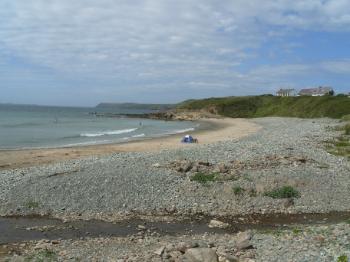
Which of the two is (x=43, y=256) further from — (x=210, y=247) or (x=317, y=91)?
(x=317, y=91)

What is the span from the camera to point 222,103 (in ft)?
436

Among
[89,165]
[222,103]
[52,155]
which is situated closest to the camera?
[89,165]

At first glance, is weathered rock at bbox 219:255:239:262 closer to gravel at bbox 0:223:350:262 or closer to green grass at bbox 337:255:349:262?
gravel at bbox 0:223:350:262

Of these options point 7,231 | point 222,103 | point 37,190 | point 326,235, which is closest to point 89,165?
point 37,190

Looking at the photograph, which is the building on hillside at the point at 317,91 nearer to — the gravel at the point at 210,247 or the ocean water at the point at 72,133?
the ocean water at the point at 72,133

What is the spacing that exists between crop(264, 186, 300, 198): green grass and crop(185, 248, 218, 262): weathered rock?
777 cm

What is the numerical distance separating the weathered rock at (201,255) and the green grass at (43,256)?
3364 millimetres

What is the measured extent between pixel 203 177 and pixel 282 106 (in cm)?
9635

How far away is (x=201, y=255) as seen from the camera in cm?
1005

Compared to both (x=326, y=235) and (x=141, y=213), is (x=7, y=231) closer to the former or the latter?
(x=141, y=213)

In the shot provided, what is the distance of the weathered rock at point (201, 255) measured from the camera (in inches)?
392

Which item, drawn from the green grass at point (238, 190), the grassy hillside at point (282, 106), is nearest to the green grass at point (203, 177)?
the green grass at point (238, 190)

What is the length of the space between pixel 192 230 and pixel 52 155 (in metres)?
20.1

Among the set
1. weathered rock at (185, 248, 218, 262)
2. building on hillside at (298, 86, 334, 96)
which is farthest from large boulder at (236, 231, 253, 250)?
building on hillside at (298, 86, 334, 96)
